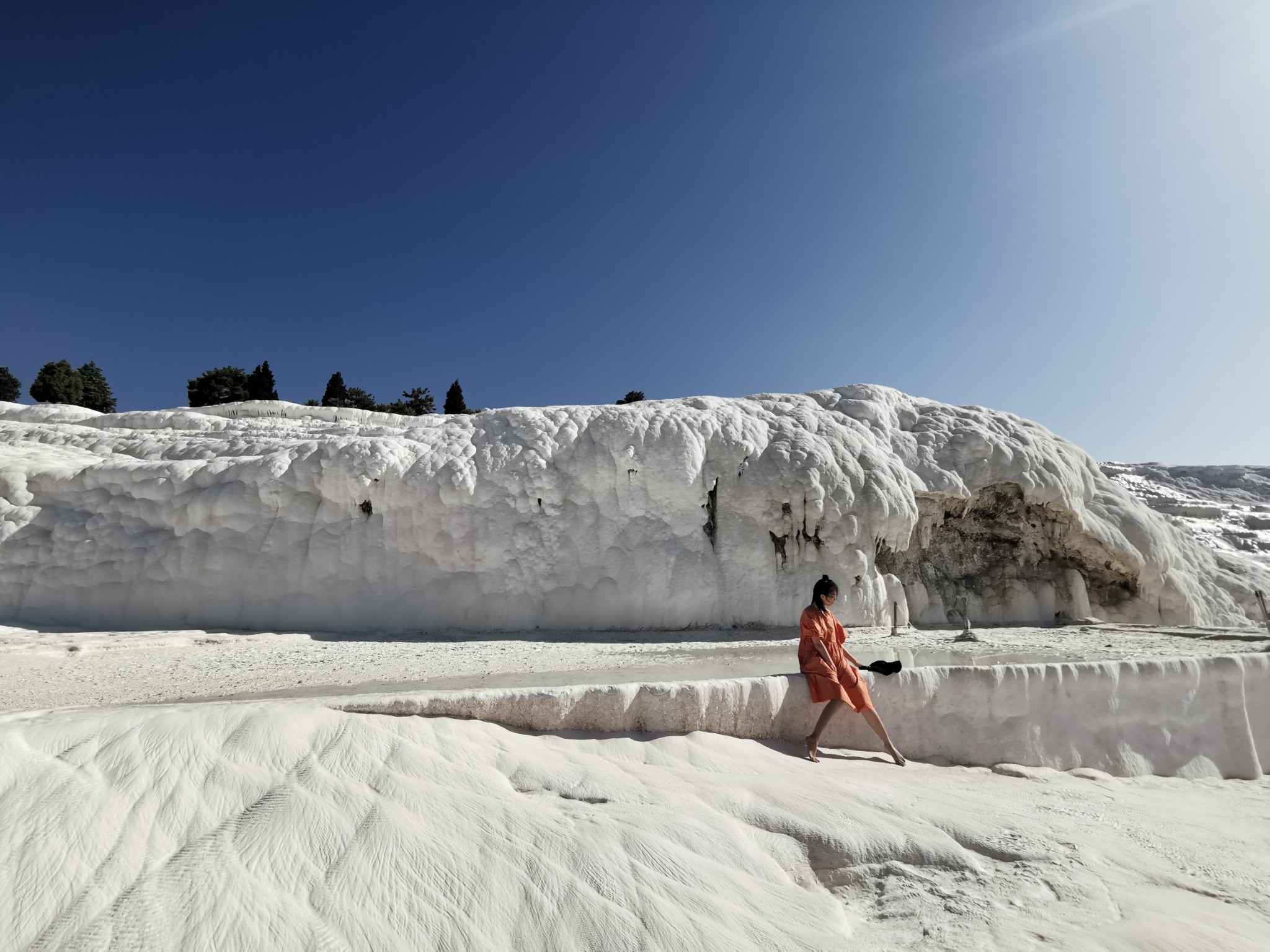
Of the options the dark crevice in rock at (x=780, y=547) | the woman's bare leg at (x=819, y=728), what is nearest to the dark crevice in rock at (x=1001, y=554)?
the dark crevice in rock at (x=780, y=547)

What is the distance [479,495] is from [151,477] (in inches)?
205

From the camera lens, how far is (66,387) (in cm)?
2805

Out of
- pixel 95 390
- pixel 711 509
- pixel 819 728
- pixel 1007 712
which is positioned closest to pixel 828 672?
pixel 819 728

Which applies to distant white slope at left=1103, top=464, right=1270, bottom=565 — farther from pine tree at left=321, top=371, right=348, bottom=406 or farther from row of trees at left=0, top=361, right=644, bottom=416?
pine tree at left=321, top=371, right=348, bottom=406

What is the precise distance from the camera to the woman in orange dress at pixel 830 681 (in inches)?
135

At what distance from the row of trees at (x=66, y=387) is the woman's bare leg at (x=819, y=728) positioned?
34158mm

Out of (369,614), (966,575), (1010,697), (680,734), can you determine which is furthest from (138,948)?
(966,575)

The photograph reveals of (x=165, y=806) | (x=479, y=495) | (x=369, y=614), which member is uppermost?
(x=479, y=495)

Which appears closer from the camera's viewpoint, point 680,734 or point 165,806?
point 165,806

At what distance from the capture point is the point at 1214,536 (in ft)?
70.0

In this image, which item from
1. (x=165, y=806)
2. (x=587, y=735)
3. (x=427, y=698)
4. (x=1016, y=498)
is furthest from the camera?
(x=1016, y=498)

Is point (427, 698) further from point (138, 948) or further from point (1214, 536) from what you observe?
point (1214, 536)

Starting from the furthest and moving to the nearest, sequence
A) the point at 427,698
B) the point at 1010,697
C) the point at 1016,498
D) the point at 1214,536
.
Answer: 1. the point at 1214,536
2. the point at 1016,498
3. the point at 1010,697
4. the point at 427,698

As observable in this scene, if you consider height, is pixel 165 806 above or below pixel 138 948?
above
